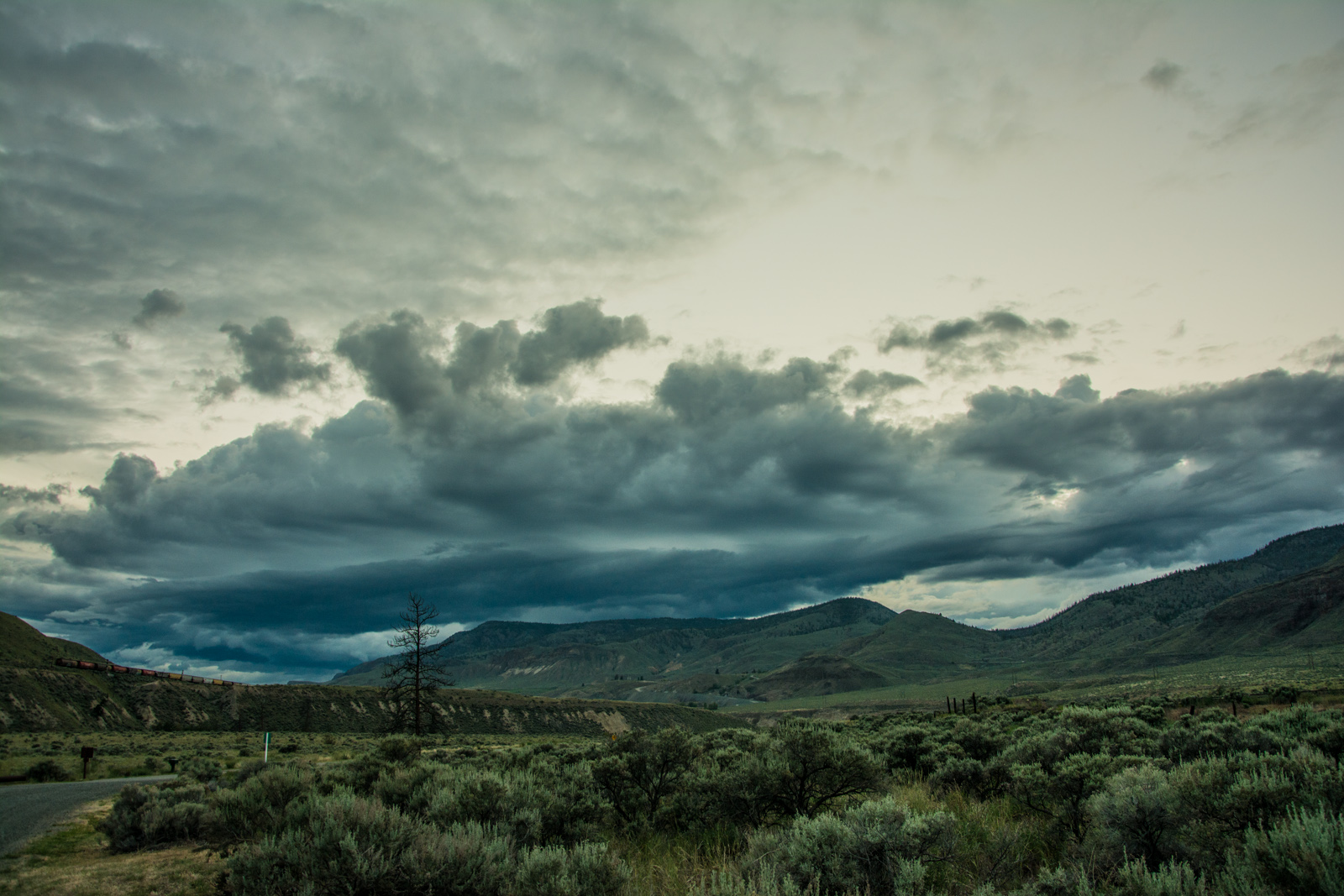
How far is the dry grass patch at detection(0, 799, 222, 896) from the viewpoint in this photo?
11.5 meters

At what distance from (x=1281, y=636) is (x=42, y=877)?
24753 centimetres

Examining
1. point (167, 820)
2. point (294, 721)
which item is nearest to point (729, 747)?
point (167, 820)

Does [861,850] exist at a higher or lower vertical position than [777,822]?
higher

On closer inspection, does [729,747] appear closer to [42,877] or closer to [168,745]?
[42,877]

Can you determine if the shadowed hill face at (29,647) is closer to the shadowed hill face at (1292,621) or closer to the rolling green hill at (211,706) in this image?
the rolling green hill at (211,706)

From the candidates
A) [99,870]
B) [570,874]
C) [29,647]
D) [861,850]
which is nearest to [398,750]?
[99,870]

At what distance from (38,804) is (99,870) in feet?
44.5

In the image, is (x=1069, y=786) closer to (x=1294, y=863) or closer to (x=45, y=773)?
(x=1294, y=863)

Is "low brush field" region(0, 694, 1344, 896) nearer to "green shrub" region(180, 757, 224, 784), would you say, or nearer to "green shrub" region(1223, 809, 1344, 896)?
"green shrub" region(1223, 809, 1344, 896)

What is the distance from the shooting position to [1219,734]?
1329 cm

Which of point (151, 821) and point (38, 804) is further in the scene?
point (38, 804)

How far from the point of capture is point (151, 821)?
15547 mm

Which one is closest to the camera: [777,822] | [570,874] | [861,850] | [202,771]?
[570,874]

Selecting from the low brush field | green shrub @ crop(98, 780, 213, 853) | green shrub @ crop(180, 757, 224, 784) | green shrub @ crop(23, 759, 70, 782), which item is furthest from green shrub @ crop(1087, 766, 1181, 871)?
green shrub @ crop(23, 759, 70, 782)
